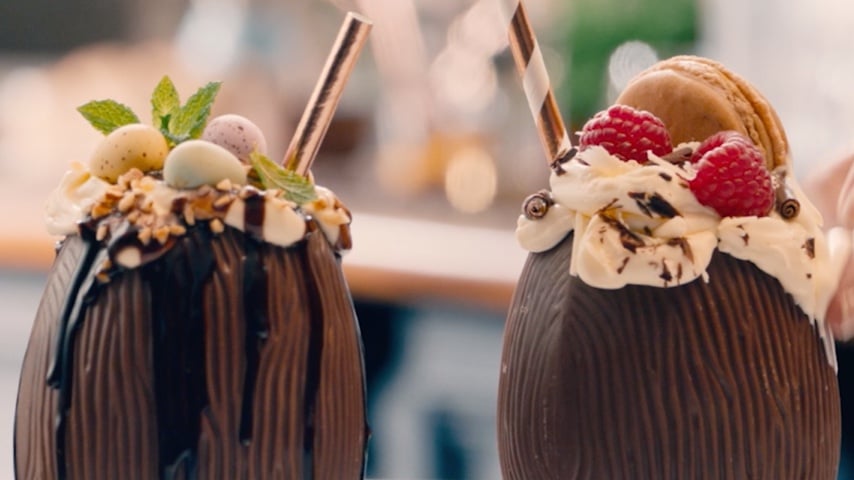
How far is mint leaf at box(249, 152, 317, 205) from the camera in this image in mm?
971

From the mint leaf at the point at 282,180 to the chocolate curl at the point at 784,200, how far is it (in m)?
0.38

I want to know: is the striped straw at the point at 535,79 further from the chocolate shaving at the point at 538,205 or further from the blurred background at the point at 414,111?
the blurred background at the point at 414,111

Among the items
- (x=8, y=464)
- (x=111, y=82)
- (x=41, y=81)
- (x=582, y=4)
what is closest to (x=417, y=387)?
(x=8, y=464)

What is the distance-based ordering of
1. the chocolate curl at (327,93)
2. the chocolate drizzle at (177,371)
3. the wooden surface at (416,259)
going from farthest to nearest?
the wooden surface at (416,259)
the chocolate curl at (327,93)
the chocolate drizzle at (177,371)

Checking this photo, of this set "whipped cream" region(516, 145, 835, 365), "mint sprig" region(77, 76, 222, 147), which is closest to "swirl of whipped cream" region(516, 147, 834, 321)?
"whipped cream" region(516, 145, 835, 365)

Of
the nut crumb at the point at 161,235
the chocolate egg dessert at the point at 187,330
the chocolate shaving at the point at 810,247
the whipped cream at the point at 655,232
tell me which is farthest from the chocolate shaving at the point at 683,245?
the nut crumb at the point at 161,235

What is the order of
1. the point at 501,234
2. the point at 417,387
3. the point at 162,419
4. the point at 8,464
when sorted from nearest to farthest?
the point at 162,419
the point at 8,464
the point at 417,387
the point at 501,234

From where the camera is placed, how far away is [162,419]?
2.99 ft

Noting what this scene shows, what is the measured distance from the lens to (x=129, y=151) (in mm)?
973

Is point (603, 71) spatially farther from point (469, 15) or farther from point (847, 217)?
point (847, 217)

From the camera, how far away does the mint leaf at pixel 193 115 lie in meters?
1.01

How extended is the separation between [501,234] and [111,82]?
1343mm

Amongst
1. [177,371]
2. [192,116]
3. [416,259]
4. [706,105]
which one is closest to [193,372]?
[177,371]

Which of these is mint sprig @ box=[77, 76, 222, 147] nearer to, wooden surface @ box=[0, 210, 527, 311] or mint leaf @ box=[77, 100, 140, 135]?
mint leaf @ box=[77, 100, 140, 135]
